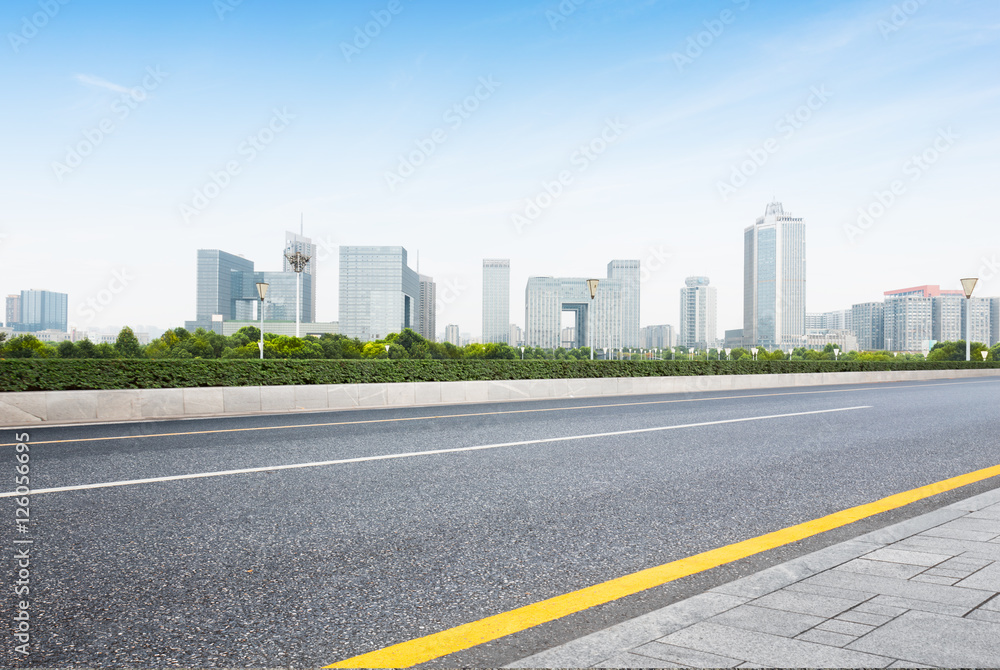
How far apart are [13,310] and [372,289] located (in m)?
79.3

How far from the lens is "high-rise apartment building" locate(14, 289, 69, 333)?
123 meters

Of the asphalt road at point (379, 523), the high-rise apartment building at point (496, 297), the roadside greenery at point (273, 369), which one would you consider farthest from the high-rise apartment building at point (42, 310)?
the asphalt road at point (379, 523)

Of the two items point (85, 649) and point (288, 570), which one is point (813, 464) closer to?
point (288, 570)

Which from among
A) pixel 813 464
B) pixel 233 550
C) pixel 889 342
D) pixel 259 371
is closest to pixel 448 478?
Answer: pixel 233 550

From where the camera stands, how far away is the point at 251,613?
2730 millimetres

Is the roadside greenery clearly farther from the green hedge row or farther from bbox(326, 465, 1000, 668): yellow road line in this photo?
bbox(326, 465, 1000, 668): yellow road line

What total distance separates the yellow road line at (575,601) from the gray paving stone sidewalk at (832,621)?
30 cm

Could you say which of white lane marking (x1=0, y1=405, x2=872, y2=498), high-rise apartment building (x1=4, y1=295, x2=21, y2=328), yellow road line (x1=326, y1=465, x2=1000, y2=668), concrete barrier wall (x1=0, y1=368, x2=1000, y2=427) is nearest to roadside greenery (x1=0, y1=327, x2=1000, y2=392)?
concrete barrier wall (x1=0, y1=368, x2=1000, y2=427)

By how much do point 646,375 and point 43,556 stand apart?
18.9m

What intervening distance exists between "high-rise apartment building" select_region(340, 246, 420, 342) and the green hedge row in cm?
15426

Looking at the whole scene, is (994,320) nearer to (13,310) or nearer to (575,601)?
(575,601)

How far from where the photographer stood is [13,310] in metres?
127

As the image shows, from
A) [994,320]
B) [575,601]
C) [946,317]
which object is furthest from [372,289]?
[994,320]

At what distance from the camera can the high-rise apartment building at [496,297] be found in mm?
182000
